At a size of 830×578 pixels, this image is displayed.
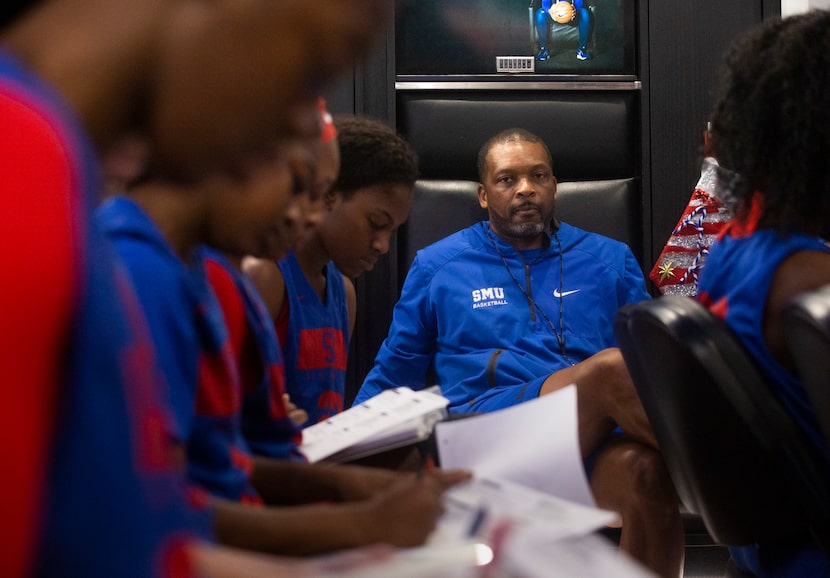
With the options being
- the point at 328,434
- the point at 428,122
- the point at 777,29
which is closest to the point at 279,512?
the point at 328,434

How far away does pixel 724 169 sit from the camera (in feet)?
4.75

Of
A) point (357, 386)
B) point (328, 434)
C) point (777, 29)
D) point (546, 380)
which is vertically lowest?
point (357, 386)

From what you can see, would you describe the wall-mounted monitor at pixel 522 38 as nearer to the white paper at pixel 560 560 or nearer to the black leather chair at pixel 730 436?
the black leather chair at pixel 730 436

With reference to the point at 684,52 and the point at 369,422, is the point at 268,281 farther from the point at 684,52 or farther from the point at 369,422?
the point at 684,52

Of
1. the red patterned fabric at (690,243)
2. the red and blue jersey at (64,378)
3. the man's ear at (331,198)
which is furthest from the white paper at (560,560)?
the red patterned fabric at (690,243)

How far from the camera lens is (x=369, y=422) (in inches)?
53.3

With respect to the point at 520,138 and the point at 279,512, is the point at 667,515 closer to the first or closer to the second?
the point at 279,512

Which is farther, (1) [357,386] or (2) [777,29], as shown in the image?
(1) [357,386]

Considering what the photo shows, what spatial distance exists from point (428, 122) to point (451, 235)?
21.5 inches

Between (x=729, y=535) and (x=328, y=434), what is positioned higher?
(x=328, y=434)

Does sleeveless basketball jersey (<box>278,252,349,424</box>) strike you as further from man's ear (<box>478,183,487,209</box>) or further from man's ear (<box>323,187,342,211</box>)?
man's ear (<box>478,183,487,209</box>)

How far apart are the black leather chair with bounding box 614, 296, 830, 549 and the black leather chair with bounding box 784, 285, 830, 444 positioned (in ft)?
0.38

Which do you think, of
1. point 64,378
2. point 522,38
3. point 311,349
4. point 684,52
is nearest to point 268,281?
point 311,349

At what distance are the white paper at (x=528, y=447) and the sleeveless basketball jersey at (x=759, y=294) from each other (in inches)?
11.5
